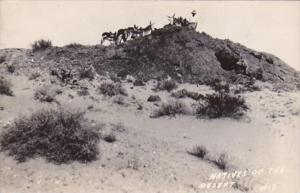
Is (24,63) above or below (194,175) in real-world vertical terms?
above

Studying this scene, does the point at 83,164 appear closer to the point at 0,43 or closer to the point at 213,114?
the point at 0,43

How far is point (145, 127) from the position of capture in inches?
542

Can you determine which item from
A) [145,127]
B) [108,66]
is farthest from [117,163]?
[108,66]

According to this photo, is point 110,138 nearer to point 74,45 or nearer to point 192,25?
point 74,45

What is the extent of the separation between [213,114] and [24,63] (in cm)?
840

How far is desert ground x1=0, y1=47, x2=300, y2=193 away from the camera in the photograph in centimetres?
1000

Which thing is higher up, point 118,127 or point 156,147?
point 118,127

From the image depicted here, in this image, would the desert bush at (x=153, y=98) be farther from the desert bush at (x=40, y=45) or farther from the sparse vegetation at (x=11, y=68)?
the desert bush at (x=40, y=45)

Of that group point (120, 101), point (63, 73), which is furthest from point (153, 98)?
point (63, 73)

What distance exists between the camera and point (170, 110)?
48.8ft

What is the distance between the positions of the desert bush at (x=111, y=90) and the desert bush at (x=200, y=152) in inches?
210

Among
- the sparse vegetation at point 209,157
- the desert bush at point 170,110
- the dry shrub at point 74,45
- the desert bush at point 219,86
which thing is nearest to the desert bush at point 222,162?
Result: the sparse vegetation at point 209,157

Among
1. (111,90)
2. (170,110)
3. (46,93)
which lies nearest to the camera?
(170,110)

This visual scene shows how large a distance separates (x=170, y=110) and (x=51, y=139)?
15.4 ft
